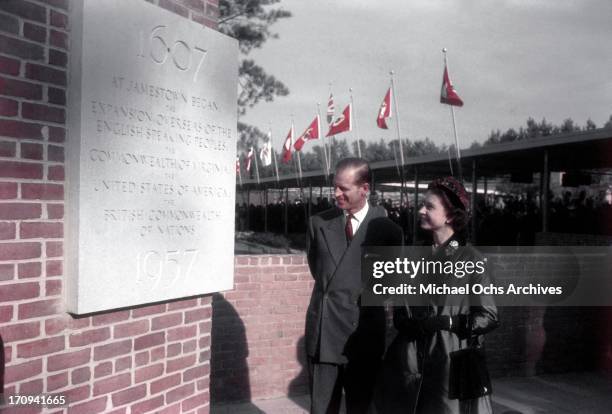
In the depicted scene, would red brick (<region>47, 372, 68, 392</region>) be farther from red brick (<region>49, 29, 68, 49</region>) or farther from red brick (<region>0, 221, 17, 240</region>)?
red brick (<region>49, 29, 68, 49</region>)

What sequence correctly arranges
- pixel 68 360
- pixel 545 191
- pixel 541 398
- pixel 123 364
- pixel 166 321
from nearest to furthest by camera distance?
pixel 68 360 < pixel 123 364 < pixel 166 321 < pixel 541 398 < pixel 545 191

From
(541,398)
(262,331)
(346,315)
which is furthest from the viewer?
(541,398)

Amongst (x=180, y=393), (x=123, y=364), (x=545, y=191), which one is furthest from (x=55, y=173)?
(x=545, y=191)

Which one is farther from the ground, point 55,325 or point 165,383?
point 55,325

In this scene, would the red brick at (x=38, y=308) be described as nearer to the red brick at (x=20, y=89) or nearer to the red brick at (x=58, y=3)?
the red brick at (x=20, y=89)

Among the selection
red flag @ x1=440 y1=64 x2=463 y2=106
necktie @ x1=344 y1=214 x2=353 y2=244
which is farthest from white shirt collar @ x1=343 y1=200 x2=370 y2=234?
red flag @ x1=440 y1=64 x2=463 y2=106

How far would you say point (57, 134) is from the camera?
2312mm

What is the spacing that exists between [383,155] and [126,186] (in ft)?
282

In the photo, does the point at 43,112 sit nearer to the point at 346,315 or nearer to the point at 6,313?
the point at 6,313

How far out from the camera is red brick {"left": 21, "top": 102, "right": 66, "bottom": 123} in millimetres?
2191

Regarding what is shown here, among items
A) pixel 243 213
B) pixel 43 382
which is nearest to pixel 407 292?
pixel 43 382

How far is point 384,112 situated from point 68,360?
18260mm

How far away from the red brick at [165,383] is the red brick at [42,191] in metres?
1.02

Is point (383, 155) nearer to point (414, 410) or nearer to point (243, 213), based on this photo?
point (243, 213)
